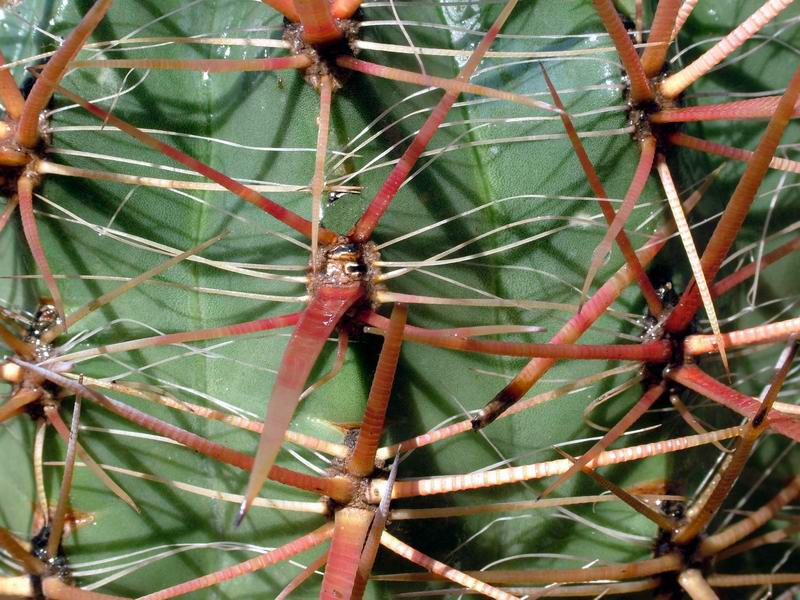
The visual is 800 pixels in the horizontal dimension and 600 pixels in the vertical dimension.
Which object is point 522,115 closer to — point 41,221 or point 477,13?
point 477,13

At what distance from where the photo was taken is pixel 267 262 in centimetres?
94

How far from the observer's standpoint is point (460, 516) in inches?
38.4

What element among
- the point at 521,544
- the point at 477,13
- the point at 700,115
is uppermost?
the point at 477,13

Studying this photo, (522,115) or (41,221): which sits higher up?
(522,115)

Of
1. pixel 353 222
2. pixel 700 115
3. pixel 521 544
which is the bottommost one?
pixel 521 544

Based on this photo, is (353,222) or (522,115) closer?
(353,222)

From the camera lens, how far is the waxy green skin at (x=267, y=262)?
0.94m

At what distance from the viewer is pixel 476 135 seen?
1013 mm

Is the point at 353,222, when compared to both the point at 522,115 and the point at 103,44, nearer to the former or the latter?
the point at 522,115

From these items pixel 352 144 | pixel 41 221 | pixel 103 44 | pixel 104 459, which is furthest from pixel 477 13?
pixel 104 459

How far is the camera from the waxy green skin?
94cm

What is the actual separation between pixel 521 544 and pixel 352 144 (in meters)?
0.56

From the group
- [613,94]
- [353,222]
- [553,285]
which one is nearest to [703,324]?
[553,285]

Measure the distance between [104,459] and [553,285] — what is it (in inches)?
23.8
